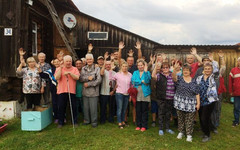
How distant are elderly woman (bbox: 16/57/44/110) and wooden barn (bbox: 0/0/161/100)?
1086 millimetres

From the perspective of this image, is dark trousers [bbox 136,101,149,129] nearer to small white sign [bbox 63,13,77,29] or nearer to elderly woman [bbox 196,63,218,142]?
elderly woman [bbox 196,63,218,142]

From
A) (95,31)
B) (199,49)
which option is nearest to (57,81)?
(95,31)

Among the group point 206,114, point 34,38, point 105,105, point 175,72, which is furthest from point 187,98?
point 34,38

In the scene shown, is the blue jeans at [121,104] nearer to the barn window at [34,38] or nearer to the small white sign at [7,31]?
the small white sign at [7,31]

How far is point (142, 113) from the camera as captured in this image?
479 centimetres

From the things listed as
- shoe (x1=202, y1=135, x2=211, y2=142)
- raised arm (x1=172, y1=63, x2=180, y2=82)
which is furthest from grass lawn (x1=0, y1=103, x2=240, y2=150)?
raised arm (x1=172, y1=63, x2=180, y2=82)

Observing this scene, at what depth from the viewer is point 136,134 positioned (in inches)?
182

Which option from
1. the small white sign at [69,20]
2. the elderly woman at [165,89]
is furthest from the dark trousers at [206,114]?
the small white sign at [69,20]

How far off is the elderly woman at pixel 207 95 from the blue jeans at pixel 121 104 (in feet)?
6.58

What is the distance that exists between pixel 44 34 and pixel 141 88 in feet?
20.4

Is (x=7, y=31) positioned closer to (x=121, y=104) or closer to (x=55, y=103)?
(x=55, y=103)

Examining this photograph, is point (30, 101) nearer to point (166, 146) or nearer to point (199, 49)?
point (166, 146)

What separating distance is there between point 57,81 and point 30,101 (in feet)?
3.54

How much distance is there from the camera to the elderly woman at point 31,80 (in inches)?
196
